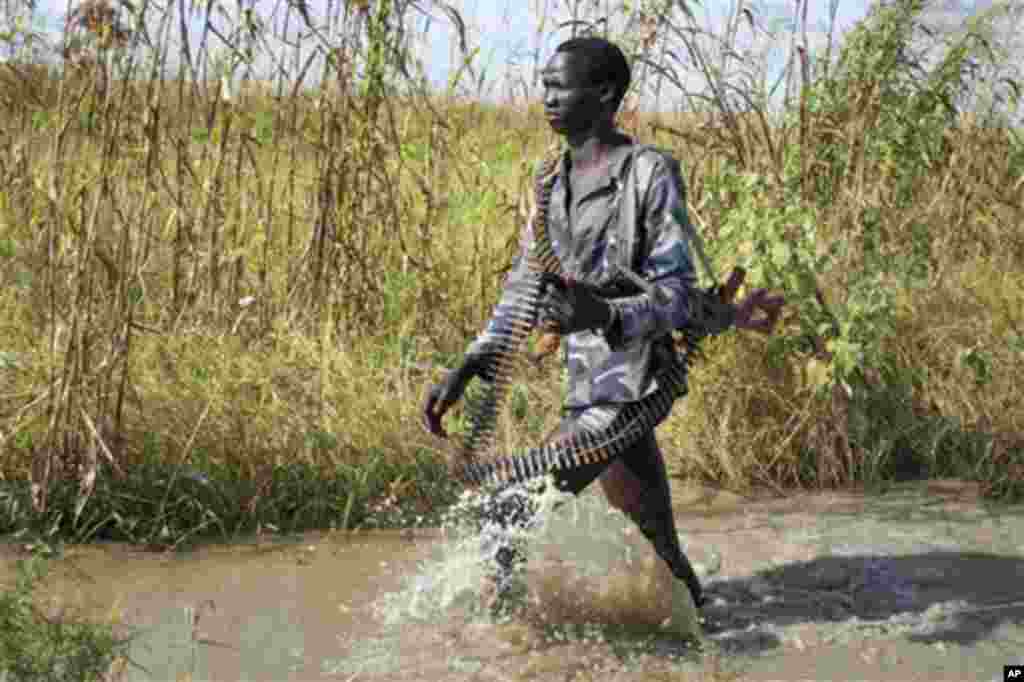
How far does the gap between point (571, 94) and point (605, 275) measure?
0.44 metres

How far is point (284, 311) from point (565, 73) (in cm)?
230

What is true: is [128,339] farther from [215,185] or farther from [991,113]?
[991,113]

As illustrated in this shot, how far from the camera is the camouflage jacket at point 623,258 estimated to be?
11.4 feet

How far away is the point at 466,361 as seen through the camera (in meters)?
3.63

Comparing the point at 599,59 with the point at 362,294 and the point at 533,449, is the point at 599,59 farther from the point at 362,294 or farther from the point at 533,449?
the point at 362,294

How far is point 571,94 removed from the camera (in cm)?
354

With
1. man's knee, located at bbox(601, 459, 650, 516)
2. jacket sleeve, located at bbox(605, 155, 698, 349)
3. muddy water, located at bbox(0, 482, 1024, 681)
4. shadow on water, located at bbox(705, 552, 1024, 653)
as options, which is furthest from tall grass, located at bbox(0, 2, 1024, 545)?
jacket sleeve, located at bbox(605, 155, 698, 349)

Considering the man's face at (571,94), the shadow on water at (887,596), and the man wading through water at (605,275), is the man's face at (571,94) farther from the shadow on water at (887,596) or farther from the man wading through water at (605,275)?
the shadow on water at (887,596)

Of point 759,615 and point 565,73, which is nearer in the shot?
point 565,73

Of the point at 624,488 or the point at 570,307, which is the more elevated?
the point at 570,307

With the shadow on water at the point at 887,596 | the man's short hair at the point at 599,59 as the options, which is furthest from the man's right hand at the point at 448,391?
the shadow on water at the point at 887,596

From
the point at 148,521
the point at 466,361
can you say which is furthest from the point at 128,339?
the point at 466,361

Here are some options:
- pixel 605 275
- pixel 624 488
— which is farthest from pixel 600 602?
pixel 605 275

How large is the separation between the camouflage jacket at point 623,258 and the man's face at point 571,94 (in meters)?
0.13
